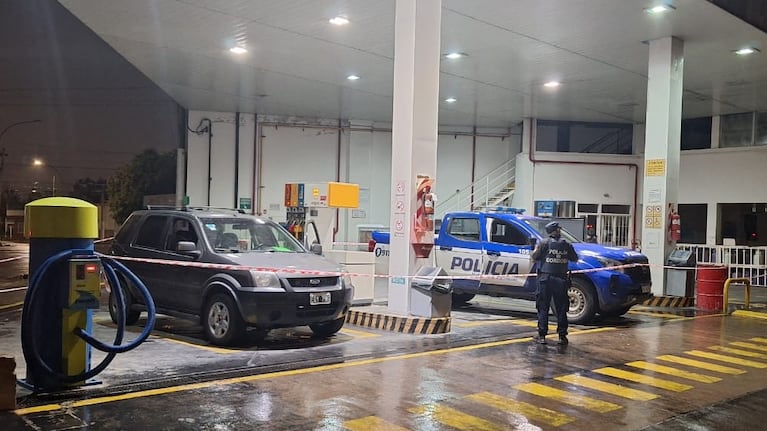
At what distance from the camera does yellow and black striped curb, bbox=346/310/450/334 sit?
30.7ft

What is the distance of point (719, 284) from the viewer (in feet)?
43.2

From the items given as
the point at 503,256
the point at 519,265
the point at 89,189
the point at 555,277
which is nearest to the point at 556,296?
the point at 555,277

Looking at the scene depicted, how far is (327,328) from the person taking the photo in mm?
8812

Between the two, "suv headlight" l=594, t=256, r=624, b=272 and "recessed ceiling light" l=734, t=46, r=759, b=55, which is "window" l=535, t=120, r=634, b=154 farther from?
"suv headlight" l=594, t=256, r=624, b=272

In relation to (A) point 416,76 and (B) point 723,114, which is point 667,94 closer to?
(A) point 416,76

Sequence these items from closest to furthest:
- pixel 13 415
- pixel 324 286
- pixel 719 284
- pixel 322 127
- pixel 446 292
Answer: pixel 13 415 → pixel 324 286 → pixel 446 292 → pixel 719 284 → pixel 322 127

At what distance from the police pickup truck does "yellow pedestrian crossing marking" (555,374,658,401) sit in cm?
348

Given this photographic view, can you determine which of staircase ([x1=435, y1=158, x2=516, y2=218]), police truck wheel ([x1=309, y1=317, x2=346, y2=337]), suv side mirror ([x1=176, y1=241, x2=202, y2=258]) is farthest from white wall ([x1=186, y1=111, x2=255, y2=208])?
police truck wheel ([x1=309, y1=317, x2=346, y2=337])

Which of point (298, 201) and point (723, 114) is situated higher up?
Answer: point (723, 114)

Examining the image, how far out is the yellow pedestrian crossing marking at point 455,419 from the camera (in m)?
5.15

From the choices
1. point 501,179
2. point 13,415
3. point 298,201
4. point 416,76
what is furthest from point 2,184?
point 13,415

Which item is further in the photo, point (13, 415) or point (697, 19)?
point (697, 19)

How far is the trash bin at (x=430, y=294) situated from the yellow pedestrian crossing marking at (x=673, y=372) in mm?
2721

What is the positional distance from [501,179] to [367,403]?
1947 centimetres
